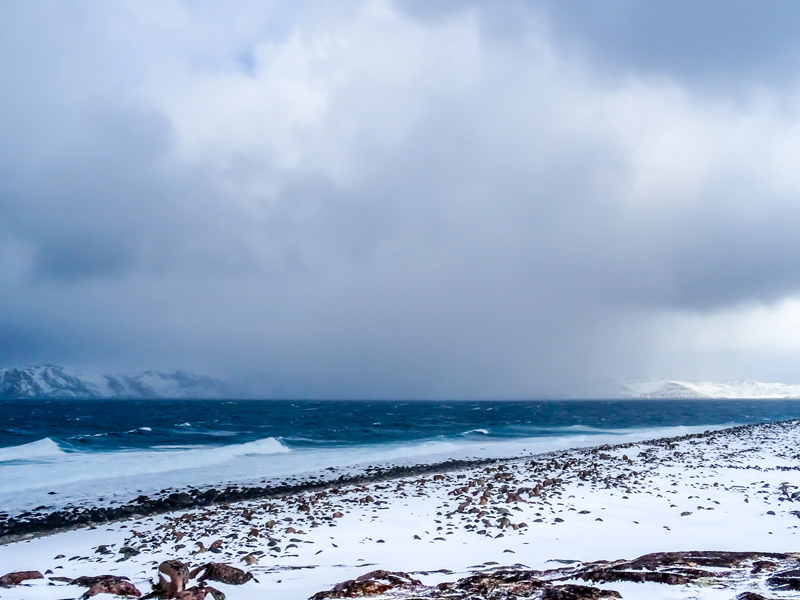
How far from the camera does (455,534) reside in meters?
11.0

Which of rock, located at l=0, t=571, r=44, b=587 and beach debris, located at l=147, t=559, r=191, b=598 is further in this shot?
rock, located at l=0, t=571, r=44, b=587

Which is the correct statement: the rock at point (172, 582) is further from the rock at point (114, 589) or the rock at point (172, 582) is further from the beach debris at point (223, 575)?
the beach debris at point (223, 575)

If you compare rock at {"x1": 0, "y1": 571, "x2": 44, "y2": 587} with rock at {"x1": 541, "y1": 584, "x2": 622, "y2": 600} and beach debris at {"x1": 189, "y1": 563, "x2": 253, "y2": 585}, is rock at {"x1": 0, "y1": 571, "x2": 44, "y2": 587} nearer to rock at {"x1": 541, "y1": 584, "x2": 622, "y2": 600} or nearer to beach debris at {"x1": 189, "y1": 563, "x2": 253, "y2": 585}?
beach debris at {"x1": 189, "y1": 563, "x2": 253, "y2": 585}

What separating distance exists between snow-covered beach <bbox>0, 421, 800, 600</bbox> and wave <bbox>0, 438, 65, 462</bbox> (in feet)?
85.3

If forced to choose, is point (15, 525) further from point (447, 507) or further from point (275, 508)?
point (447, 507)

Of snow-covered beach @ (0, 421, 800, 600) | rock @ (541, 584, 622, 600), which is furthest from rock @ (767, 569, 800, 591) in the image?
rock @ (541, 584, 622, 600)

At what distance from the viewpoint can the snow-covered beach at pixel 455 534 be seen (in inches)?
294

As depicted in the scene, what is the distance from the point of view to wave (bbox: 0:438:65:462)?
3609cm

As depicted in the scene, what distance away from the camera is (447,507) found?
14.3 metres

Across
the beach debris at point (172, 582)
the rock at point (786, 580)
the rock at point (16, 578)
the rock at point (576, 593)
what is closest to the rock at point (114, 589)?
the beach debris at point (172, 582)

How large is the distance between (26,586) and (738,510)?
48.9ft

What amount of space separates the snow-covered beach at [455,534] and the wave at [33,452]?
25997 mm

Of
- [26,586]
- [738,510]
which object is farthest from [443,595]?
[738,510]

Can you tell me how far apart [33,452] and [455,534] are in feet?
134
